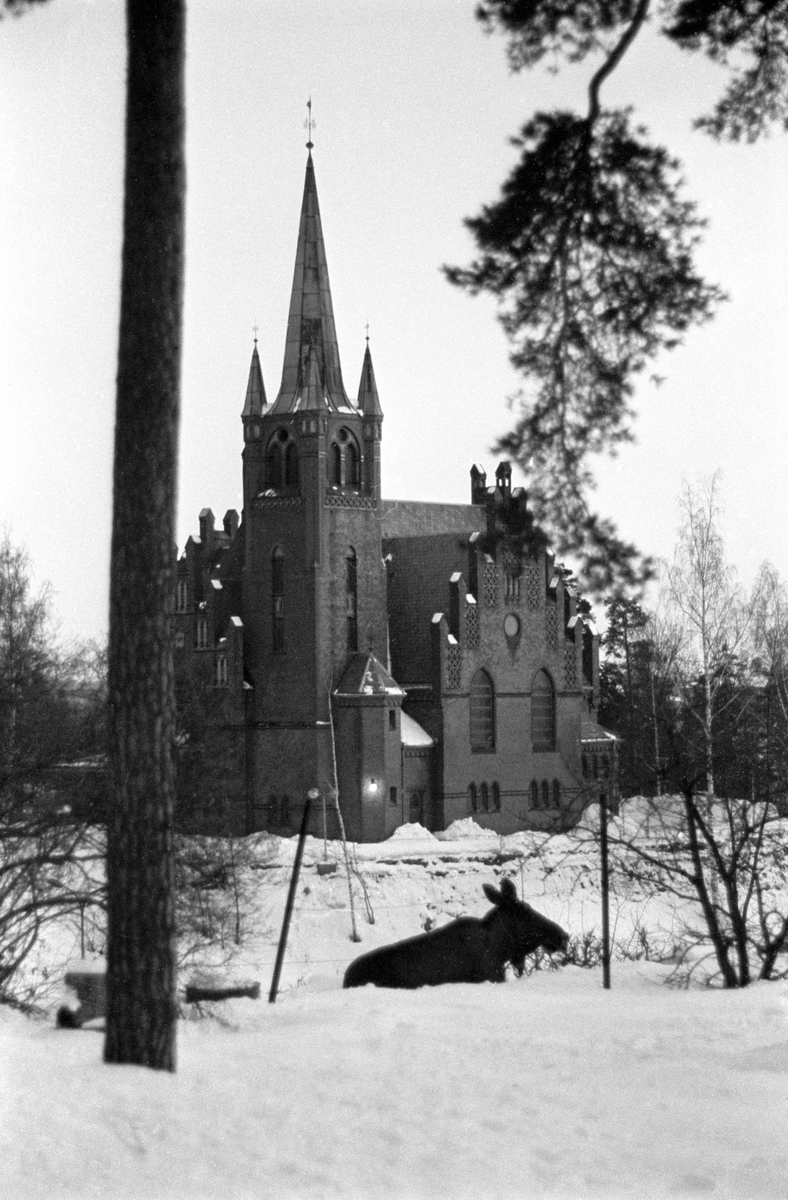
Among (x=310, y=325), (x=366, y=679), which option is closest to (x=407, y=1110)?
(x=366, y=679)

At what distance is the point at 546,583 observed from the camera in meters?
47.6

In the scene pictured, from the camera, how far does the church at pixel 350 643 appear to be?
43281 mm

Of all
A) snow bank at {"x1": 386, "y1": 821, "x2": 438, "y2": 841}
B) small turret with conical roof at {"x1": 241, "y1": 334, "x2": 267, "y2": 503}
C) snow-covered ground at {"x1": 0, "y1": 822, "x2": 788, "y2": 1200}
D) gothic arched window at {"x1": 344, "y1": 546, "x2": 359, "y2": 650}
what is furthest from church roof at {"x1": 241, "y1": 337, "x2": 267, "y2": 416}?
snow-covered ground at {"x1": 0, "y1": 822, "x2": 788, "y2": 1200}

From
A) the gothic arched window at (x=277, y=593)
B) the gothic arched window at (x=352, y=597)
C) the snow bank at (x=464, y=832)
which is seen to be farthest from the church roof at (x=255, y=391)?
the snow bank at (x=464, y=832)

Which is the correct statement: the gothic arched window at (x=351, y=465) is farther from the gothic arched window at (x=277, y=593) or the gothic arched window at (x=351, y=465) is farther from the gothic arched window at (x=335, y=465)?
the gothic arched window at (x=277, y=593)

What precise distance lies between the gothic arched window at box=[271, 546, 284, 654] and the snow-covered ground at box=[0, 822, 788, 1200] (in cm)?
3484

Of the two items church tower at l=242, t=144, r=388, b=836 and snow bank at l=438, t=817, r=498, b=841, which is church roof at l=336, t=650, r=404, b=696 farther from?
snow bank at l=438, t=817, r=498, b=841

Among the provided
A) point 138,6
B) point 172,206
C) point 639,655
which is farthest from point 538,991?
point 639,655

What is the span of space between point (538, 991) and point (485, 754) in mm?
35677

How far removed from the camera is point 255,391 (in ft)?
148

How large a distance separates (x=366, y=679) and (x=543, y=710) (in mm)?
6896

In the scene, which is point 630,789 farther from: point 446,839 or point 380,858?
point 446,839

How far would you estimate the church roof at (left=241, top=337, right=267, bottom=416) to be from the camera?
147 feet

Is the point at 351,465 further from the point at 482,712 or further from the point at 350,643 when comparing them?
the point at 482,712
